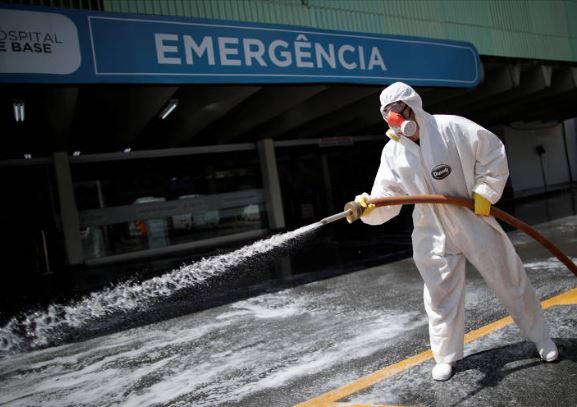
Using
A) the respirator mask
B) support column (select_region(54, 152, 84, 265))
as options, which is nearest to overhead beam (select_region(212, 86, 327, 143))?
support column (select_region(54, 152, 84, 265))

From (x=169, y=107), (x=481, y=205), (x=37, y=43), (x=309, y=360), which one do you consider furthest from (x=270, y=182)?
(x=481, y=205)

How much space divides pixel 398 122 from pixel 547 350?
1559mm

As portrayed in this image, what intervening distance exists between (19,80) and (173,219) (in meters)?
8.71

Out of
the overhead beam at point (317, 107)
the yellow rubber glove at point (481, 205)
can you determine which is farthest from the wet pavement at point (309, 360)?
the overhead beam at point (317, 107)

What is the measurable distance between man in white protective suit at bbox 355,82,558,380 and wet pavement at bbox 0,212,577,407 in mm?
247

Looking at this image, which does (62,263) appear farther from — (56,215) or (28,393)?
(28,393)

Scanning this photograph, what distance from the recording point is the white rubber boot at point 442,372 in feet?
Answer: 8.37

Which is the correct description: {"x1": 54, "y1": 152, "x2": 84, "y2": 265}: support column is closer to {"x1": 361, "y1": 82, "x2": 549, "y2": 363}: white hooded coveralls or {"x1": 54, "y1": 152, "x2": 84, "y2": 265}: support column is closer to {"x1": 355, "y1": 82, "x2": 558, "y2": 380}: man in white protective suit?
{"x1": 355, "y1": 82, "x2": 558, "y2": 380}: man in white protective suit

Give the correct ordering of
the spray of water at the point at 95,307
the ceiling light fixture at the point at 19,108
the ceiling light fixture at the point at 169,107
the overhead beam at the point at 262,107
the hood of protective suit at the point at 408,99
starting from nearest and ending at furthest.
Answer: the hood of protective suit at the point at 408,99, the spray of water at the point at 95,307, the ceiling light fixture at the point at 19,108, the ceiling light fixture at the point at 169,107, the overhead beam at the point at 262,107

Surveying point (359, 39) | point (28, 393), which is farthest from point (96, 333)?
point (359, 39)

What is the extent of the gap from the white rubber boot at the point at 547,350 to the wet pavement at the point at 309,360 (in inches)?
1.7

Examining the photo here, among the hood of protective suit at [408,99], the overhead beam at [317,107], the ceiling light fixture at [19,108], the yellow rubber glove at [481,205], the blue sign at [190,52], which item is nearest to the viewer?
the yellow rubber glove at [481,205]

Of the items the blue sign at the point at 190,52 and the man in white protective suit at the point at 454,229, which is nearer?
the man in white protective suit at the point at 454,229

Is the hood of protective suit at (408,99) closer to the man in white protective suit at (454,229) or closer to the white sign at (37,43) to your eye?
the man in white protective suit at (454,229)
